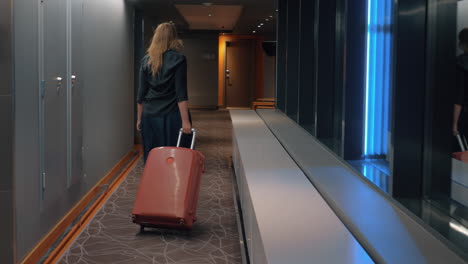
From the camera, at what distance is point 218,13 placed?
14797mm

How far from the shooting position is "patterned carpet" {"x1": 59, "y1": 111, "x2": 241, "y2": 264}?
4.25m

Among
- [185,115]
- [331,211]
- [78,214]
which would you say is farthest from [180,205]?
[331,211]

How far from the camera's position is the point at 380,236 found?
7.60 ft

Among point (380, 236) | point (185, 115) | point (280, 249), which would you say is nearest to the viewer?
point (280, 249)

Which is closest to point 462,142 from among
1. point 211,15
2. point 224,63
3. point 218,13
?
point 218,13

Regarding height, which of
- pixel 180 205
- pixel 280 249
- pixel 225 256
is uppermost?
pixel 280 249

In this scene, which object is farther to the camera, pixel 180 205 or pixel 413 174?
pixel 180 205

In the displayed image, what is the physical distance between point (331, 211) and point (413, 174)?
49 centimetres

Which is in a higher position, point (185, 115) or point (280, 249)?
point (185, 115)

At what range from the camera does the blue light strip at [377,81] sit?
4.00 m

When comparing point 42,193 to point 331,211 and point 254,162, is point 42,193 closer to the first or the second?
point 254,162

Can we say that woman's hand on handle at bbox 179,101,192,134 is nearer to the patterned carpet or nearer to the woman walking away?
the woman walking away

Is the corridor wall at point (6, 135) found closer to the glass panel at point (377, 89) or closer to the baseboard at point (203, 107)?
the glass panel at point (377, 89)

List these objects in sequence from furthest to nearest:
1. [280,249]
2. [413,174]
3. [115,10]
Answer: [115,10], [413,174], [280,249]
